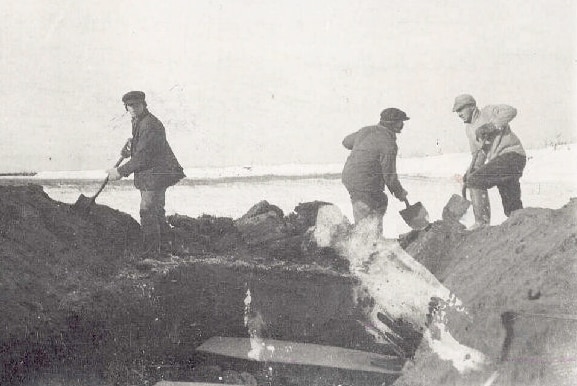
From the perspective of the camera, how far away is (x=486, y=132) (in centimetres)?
612

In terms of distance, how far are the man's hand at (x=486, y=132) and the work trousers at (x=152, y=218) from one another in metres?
3.05

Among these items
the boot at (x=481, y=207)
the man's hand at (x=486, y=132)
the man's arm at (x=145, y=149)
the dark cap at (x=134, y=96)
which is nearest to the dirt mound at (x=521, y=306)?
the boot at (x=481, y=207)

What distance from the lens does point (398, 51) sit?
647cm

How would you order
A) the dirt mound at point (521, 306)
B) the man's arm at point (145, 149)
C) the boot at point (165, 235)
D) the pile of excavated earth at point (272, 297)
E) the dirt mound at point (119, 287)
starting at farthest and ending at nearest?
the boot at point (165, 235), the man's arm at point (145, 149), the dirt mound at point (119, 287), the pile of excavated earth at point (272, 297), the dirt mound at point (521, 306)

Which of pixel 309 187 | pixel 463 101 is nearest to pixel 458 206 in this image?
pixel 463 101

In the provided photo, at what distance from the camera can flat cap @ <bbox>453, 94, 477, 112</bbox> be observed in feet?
20.5

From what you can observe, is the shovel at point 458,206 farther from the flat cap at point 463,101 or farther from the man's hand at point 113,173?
the man's hand at point 113,173

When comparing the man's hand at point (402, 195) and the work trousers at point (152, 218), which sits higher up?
the man's hand at point (402, 195)

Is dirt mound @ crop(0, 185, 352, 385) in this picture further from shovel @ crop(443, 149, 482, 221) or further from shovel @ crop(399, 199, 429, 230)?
shovel @ crop(443, 149, 482, 221)

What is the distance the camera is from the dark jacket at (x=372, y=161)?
249 inches

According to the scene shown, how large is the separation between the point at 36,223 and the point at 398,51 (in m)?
3.72

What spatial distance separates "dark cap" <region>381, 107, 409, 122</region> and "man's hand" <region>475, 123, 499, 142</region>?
0.68 metres

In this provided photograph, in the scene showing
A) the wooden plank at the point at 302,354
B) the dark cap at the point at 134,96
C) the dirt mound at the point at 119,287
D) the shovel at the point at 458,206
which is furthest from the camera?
the dark cap at the point at 134,96

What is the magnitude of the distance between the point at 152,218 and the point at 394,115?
256cm
